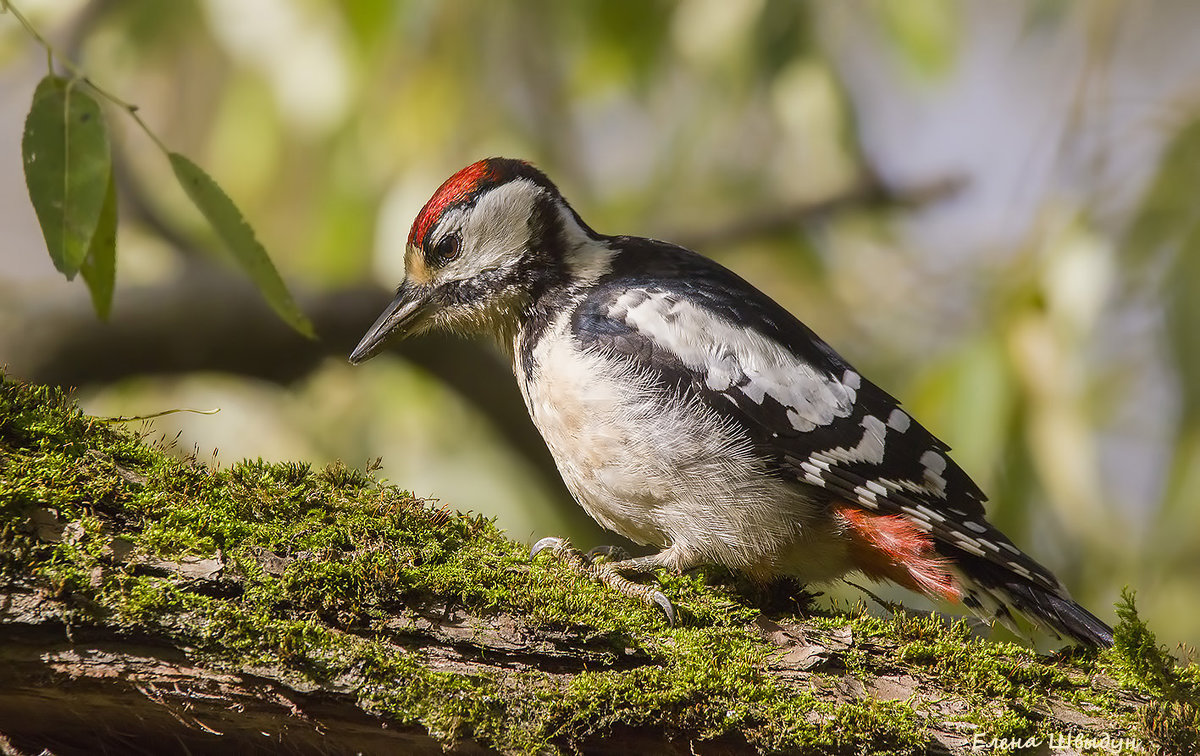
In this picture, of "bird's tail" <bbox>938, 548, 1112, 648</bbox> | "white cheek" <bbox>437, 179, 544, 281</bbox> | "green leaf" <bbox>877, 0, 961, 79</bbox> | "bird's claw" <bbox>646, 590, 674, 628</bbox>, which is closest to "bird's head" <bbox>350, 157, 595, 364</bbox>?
"white cheek" <bbox>437, 179, 544, 281</bbox>

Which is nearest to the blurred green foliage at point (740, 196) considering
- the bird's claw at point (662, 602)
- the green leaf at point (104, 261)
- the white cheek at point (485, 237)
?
the white cheek at point (485, 237)

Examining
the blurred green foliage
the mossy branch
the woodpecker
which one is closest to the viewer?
the mossy branch

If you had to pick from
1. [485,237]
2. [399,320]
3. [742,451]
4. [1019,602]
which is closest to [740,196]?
[485,237]

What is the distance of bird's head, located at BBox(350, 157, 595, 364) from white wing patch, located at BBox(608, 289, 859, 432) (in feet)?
1.11

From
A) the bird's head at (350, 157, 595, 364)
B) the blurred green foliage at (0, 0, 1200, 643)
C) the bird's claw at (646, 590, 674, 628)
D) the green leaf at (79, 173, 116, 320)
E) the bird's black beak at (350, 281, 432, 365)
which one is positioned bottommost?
the bird's claw at (646, 590, 674, 628)

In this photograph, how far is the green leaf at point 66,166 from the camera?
168 centimetres

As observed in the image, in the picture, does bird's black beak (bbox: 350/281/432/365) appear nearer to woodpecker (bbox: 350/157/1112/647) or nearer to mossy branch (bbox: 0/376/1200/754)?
woodpecker (bbox: 350/157/1112/647)

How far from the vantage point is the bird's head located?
2771 millimetres

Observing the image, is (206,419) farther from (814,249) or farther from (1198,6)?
(1198,6)

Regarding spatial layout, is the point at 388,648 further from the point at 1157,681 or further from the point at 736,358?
the point at 1157,681

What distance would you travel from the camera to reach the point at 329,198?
15.2ft

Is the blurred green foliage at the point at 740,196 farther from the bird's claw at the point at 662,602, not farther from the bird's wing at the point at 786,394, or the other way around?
the bird's claw at the point at 662,602

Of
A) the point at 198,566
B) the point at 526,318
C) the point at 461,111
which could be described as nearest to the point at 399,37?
the point at 461,111

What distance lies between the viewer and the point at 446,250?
2809 millimetres
